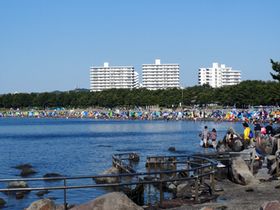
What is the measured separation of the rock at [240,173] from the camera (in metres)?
18.4

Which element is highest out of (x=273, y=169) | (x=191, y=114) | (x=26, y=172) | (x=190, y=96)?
(x=190, y=96)

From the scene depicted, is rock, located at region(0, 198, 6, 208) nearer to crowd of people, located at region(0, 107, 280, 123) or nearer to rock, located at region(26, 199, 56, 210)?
rock, located at region(26, 199, 56, 210)

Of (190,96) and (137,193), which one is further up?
(190,96)

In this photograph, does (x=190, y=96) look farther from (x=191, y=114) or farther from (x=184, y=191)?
(x=184, y=191)

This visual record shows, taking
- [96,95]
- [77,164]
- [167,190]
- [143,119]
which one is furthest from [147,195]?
[96,95]

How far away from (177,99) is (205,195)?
14969 cm

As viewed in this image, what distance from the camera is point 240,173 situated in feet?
60.8

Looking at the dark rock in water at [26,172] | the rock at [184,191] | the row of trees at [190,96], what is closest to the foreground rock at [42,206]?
the rock at [184,191]

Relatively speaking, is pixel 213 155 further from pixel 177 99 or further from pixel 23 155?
pixel 177 99

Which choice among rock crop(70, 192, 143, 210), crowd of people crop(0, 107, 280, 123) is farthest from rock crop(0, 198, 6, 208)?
crowd of people crop(0, 107, 280, 123)

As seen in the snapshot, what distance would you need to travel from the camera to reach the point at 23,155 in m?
47.0

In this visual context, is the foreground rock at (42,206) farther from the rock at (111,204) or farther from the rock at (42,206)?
the rock at (111,204)

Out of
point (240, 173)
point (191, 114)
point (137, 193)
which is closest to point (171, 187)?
point (137, 193)

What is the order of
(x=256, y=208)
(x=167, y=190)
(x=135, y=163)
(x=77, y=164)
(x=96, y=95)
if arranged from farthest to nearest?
(x=96, y=95), (x=77, y=164), (x=135, y=163), (x=167, y=190), (x=256, y=208)
